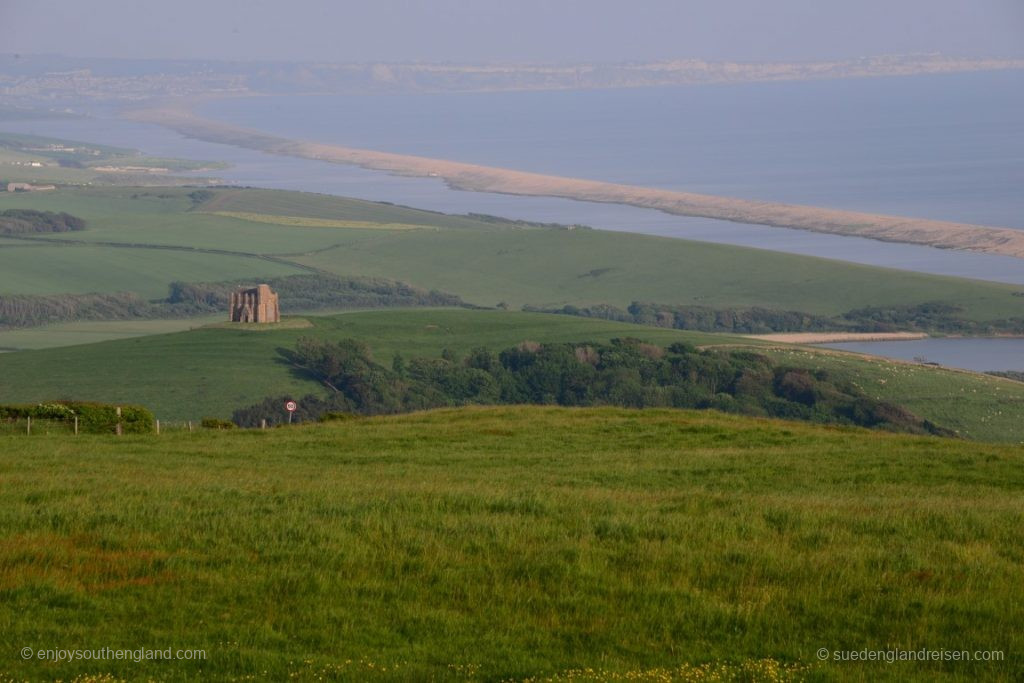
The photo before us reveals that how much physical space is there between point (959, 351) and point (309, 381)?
3745cm

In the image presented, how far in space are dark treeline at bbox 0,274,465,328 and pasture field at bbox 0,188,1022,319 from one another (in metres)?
3.52

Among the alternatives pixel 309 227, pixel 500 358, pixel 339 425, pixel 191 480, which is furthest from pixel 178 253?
pixel 191 480

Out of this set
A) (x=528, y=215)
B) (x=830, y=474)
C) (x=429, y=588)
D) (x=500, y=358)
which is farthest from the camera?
(x=528, y=215)

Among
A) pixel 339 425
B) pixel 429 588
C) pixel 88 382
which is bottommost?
pixel 88 382

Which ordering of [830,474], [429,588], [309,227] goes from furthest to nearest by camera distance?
[309,227] → [830,474] → [429,588]

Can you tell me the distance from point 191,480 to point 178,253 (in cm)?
9755

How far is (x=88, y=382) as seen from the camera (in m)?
65.1

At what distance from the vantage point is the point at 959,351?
8119cm

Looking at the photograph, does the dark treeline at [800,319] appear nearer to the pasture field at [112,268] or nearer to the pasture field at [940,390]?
the pasture field at [940,390]

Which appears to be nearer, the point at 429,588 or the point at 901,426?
the point at 429,588

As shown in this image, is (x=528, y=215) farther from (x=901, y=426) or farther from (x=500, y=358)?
(x=901, y=426)

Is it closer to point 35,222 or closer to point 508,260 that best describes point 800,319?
point 508,260

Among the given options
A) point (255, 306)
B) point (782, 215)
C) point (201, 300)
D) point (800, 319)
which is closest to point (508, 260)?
point (201, 300)

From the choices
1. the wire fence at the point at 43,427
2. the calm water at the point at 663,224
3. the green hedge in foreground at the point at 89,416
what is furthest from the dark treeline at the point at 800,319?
the wire fence at the point at 43,427
